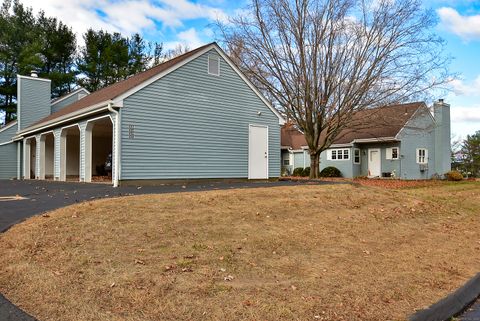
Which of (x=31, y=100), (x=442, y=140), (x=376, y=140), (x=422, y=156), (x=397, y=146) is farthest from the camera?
(x=442, y=140)

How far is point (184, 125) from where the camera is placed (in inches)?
570

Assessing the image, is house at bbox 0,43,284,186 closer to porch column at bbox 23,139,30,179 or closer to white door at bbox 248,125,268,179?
white door at bbox 248,125,268,179

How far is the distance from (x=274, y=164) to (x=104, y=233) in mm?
12138

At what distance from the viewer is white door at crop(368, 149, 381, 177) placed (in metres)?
27.6

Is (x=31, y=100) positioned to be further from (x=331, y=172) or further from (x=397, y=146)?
(x=397, y=146)

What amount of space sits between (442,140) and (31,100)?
29.7 metres

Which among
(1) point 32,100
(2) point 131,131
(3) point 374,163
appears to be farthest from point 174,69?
(3) point 374,163

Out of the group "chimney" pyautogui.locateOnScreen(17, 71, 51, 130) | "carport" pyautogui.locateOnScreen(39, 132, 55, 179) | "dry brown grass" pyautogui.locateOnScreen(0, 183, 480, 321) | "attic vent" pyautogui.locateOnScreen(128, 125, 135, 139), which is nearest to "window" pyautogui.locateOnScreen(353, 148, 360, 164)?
"attic vent" pyautogui.locateOnScreen(128, 125, 135, 139)

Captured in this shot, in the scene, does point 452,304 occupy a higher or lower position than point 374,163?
lower

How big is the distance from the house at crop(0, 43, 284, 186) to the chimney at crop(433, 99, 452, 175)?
18499 mm

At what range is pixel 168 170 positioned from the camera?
1393 cm

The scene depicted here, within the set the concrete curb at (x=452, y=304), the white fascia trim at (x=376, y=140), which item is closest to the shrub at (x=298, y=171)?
the white fascia trim at (x=376, y=140)

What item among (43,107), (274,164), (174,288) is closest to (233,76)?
(274,164)

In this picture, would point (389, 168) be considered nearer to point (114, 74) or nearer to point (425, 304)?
point (425, 304)
